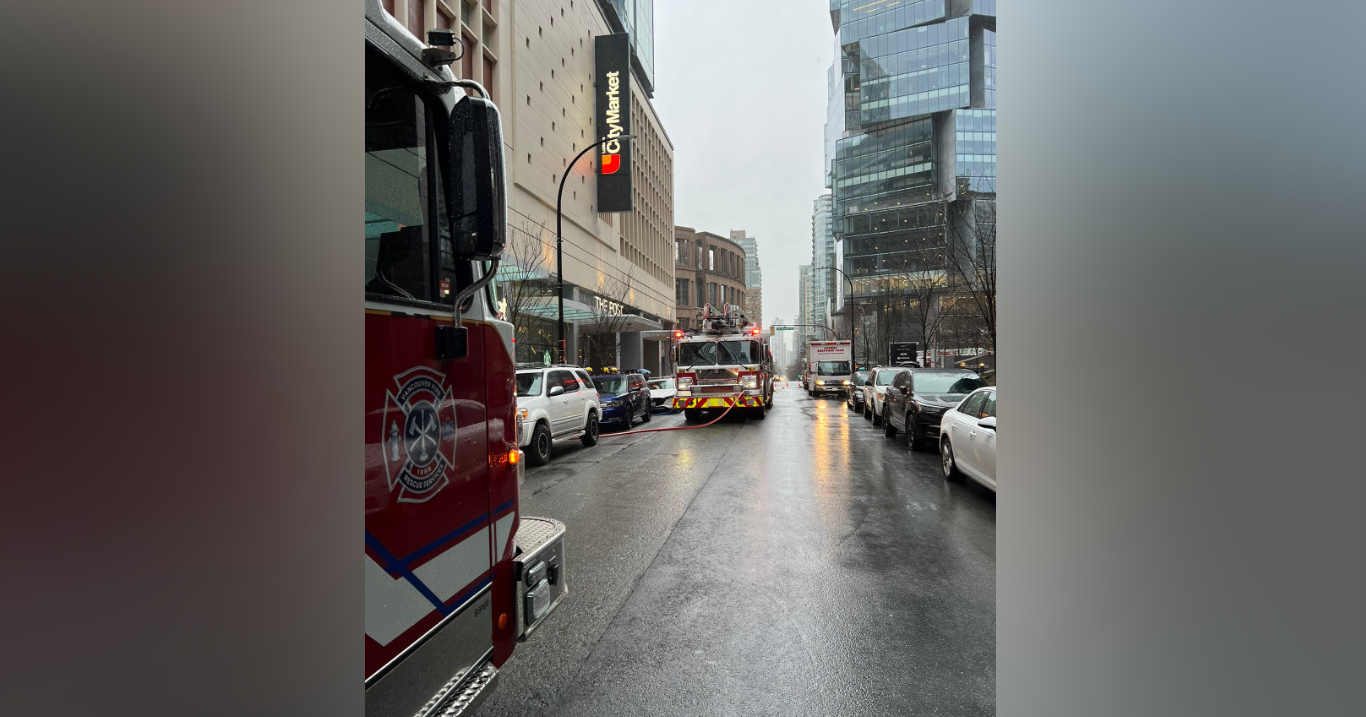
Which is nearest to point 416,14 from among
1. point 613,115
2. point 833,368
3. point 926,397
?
point 926,397

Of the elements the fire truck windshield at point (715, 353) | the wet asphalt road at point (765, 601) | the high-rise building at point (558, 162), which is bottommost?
the wet asphalt road at point (765, 601)

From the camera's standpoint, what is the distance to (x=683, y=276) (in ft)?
325

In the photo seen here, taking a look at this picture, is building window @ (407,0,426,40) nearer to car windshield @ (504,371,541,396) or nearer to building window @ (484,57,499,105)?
building window @ (484,57,499,105)

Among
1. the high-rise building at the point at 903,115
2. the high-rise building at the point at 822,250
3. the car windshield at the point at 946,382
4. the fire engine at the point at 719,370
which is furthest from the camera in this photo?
the high-rise building at the point at 822,250

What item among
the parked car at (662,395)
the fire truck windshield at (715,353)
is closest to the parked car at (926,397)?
the fire truck windshield at (715,353)

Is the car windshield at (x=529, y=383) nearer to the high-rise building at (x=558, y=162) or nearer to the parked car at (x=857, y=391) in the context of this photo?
the high-rise building at (x=558, y=162)

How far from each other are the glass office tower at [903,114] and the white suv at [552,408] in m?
71.6

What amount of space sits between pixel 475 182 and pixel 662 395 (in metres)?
22.3

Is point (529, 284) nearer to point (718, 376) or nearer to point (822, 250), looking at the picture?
point (718, 376)

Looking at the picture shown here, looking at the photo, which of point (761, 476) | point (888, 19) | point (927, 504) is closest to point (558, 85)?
point (761, 476)

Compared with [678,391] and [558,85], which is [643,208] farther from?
[678,391]

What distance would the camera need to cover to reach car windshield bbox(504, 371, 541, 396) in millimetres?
11570

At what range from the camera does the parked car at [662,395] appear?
80.3 ft
